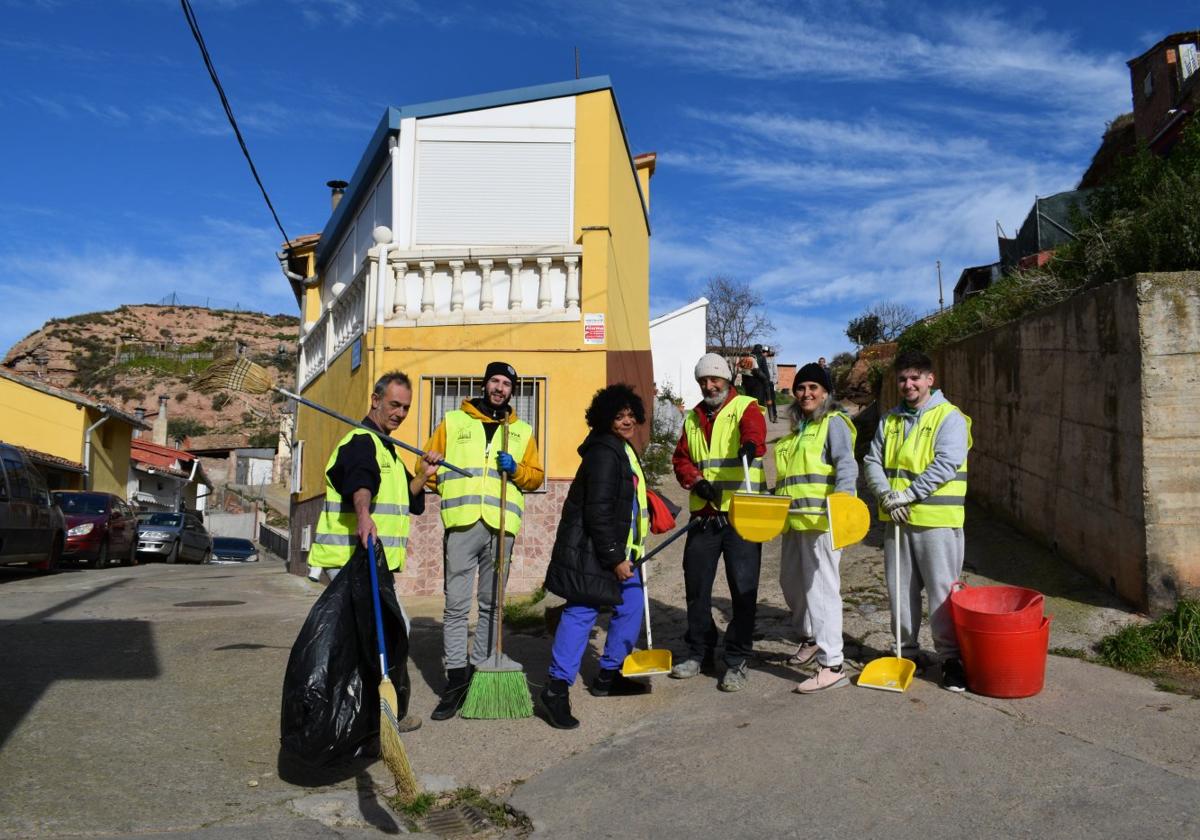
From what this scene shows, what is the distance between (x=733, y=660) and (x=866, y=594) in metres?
1.89

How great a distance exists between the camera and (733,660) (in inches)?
197

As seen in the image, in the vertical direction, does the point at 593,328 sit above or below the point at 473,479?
above

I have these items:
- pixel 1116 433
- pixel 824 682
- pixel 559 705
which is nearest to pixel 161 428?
pixel 559 705

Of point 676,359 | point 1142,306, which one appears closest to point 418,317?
point 1142,306

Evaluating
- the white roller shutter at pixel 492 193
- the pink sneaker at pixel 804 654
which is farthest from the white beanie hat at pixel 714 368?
the white roller shutter at pixel 492 193

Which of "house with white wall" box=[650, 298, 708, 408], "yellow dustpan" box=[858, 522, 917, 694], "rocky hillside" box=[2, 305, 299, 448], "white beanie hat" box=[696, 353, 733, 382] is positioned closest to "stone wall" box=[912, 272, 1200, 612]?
"yellow dustpan" box=[858, 522, 917, 694]

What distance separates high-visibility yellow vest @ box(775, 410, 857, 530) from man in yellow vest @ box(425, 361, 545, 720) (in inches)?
55.9

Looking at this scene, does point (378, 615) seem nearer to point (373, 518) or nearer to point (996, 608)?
point (373, 518)

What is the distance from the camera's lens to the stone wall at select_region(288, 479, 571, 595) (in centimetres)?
947

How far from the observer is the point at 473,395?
10.1 meters

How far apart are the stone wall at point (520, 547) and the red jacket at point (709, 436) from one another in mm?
4179

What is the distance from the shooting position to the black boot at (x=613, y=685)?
16.6 feet

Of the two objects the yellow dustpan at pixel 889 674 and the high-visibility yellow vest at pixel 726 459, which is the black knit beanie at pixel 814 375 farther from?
the yellow dustpan at pixel 889 674

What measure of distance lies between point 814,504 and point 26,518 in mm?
11425
